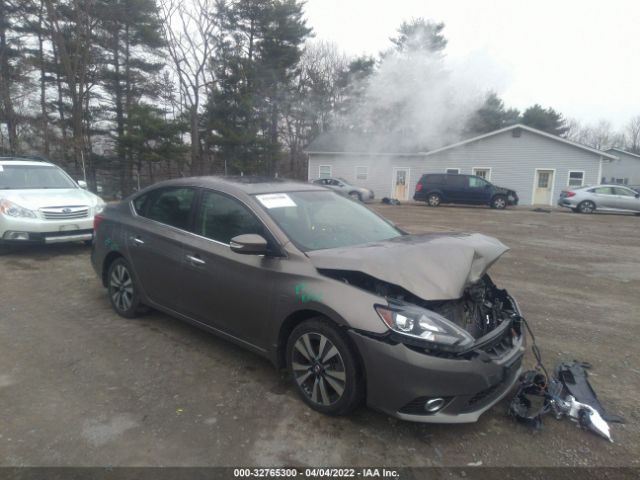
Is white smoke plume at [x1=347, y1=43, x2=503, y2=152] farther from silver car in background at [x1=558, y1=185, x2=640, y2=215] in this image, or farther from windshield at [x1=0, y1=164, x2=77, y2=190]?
windshield at [x1=0, y1=164, x2=77, y2=190]

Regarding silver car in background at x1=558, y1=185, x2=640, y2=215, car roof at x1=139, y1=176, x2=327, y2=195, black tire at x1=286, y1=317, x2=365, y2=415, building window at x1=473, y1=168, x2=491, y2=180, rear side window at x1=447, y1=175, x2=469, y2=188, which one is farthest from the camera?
building window at x1=473, y1=168, x2=491, y2=180

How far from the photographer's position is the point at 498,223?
14.0 meters

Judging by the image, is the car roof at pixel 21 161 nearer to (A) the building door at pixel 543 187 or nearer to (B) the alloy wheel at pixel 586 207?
(B) the alloy wheel at pixel 586 207

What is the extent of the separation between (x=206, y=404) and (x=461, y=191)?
20.2 metres

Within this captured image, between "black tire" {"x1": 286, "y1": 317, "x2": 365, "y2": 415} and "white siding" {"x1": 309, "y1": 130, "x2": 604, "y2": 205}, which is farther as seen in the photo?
"white siding" {"x1": 309, "y1": 130, "x2": 604, "y2": 205}

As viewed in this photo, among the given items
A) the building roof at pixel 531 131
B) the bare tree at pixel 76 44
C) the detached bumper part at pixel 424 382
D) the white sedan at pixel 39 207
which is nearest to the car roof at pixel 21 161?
the white sedan at pixel 39 207

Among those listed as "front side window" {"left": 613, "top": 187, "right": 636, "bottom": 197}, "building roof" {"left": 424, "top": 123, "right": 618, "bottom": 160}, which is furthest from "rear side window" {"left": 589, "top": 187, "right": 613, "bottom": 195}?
"building roof" {"left": 424, "top": 123, "right": 618, "bottom": 160}

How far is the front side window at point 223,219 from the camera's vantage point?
10.6 feet

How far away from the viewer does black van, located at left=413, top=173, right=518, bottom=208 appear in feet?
67.2

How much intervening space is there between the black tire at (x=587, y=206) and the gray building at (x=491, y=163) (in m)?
4.97

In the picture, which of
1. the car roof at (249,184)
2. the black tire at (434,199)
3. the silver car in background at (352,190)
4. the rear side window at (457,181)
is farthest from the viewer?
the silver car in background at (352,190)

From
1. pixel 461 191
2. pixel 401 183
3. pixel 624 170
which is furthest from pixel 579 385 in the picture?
pixel 624 170

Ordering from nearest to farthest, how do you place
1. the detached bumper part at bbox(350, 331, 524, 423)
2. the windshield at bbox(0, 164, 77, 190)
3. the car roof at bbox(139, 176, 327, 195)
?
the detached bumper part at bbox(350, 331, 524, 423) → the car roof at bbox(139, 176, 327, 195) → the windshield at bbox(0, 164, 77, 190)

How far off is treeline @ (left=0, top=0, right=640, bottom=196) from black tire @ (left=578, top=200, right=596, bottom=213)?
10.0 meters
